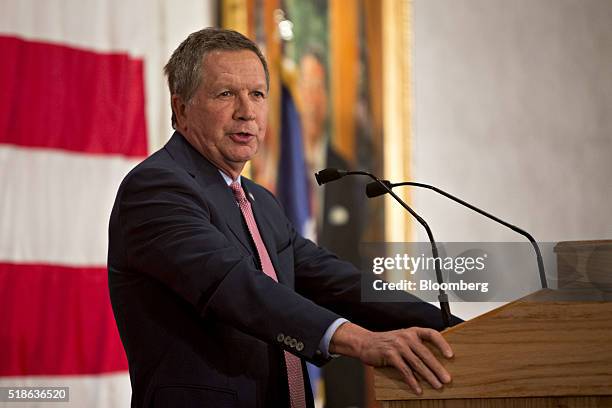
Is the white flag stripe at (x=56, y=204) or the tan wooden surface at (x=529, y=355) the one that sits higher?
the white flag stripe at (x=56, y=204)

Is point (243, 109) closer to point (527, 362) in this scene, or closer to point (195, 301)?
point (195, 301)

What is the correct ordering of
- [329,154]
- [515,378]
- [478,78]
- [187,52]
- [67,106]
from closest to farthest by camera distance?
[515,378]
[187,52]
[67,106]
[329,154]
[478,78]

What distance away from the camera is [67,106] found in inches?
139

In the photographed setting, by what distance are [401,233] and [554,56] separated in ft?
6.42

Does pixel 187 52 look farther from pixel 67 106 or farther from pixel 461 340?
pixel 461 340

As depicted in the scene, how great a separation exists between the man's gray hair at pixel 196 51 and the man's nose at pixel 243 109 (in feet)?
0.45

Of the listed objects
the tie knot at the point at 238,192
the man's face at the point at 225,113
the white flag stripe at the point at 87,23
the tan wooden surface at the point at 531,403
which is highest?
the white flag stripe at the point at 87,23

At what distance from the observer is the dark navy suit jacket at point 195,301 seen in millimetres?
1941

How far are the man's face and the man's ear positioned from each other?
0.04 m

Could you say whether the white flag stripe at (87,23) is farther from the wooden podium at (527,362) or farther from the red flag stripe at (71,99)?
the wooden podium at (527,362)

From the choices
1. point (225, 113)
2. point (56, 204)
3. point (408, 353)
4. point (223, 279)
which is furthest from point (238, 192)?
point (56, 204)

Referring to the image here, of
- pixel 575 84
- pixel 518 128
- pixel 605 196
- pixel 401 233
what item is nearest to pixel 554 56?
pixel 575 84

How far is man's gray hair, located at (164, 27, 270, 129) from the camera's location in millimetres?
2566

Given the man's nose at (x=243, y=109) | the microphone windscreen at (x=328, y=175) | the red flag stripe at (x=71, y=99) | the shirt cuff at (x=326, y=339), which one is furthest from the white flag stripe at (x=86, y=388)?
the shirt cuff at (x=326, y=339)
